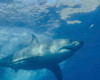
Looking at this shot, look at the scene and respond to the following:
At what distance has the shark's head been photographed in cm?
522

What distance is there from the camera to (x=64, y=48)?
5.48 metres

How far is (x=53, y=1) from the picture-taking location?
42.9 feet

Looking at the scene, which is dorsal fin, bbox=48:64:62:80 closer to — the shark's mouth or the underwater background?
the shark's mouth

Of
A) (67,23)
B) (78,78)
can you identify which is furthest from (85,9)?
(78,78)

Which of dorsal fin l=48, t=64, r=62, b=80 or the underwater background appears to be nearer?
dorsal fin l=48, t=64, r=62, b=80

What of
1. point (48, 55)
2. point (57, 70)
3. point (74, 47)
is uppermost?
point (74, 47)

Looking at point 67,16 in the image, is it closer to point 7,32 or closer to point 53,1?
point 53,1

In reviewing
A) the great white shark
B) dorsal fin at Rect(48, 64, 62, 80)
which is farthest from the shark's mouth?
dorsal fin at Rect(48, 64, 62, 80)

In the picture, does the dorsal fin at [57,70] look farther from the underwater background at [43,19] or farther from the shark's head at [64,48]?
the underwater background at [43,19]

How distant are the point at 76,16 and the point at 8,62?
11516 millimetres

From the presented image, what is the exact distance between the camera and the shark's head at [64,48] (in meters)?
5.22

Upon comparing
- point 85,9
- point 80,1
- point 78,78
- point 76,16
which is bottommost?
point 78,78

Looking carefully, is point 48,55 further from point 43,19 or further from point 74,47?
point 43,19

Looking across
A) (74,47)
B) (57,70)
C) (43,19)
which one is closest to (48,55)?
(74,47)
